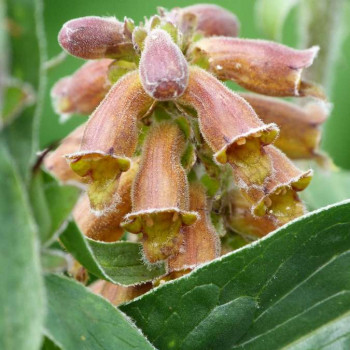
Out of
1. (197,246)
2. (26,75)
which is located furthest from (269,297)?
(26,75)

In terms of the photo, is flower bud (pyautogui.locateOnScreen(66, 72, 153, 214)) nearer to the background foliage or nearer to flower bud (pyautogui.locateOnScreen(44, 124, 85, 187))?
the background foliage

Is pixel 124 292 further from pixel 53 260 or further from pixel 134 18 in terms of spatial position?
pixel 134 18

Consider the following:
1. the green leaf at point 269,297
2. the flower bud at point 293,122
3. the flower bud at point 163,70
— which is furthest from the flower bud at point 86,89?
the green leaf at point 269,297

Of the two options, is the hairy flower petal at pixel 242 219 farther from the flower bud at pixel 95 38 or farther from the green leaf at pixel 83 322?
the green leaf at pixel 83 322

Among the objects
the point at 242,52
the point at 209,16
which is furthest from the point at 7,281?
the point at 209,16

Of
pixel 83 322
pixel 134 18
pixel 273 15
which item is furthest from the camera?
pixel 134 18

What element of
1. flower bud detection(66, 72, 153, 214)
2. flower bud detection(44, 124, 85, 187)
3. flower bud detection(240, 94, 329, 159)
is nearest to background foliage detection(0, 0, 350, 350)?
flower bud detection(66, 72, 153, 214)

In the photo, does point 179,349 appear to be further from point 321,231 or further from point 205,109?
point 205,109

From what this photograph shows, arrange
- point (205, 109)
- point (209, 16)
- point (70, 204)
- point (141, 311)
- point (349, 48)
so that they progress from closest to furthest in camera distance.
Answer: point (70, 204)
point (141, 311)
point (205, 109)
point (209, 16)
point (349, 48)
